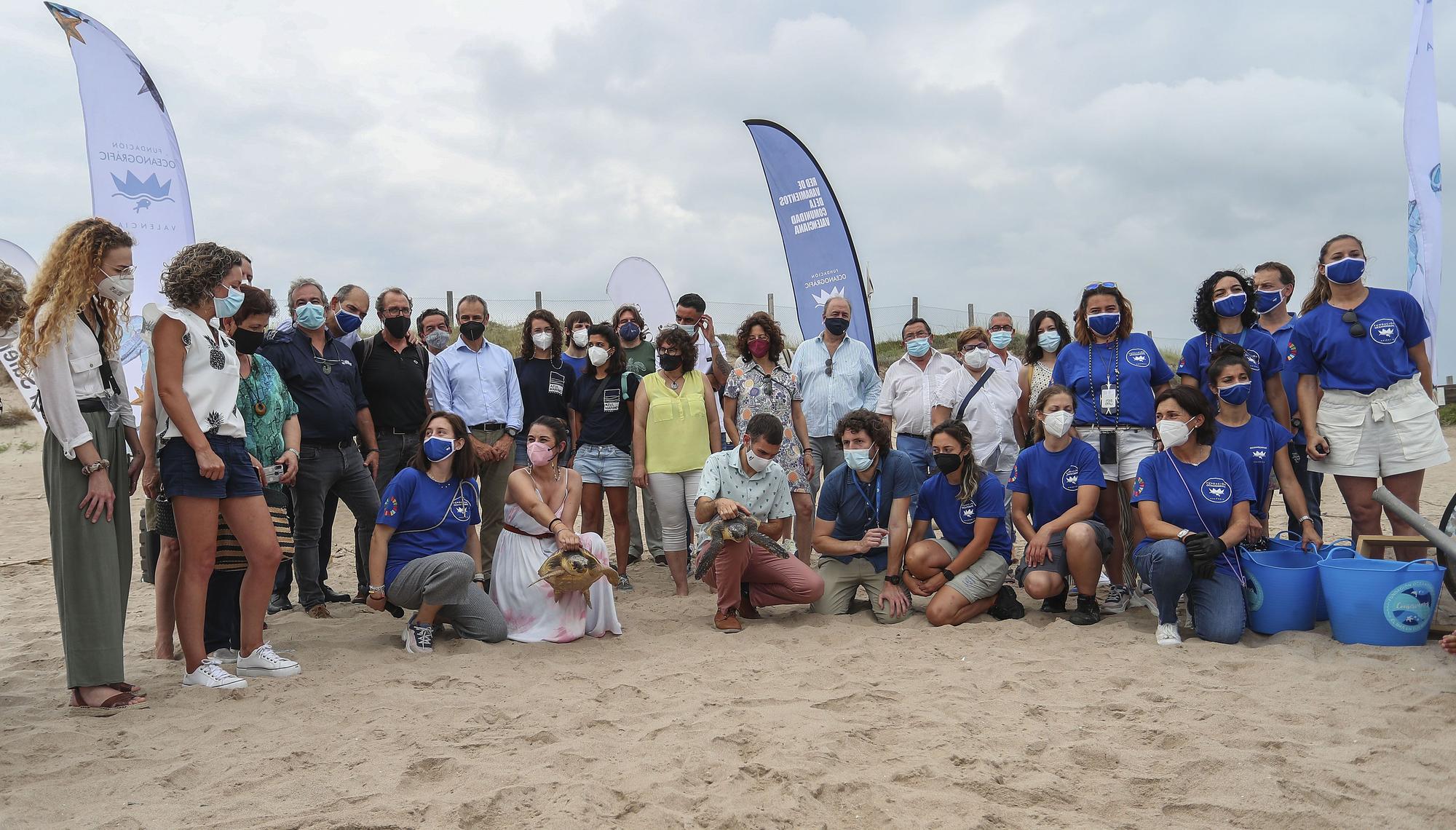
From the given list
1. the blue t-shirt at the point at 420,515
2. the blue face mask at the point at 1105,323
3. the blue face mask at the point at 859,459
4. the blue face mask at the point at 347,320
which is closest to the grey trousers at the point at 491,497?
the blue face mask at the point at 347,320

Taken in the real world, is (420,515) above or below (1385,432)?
below

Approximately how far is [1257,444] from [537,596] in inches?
131

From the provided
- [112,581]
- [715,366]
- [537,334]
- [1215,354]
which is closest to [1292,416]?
[1215,354]

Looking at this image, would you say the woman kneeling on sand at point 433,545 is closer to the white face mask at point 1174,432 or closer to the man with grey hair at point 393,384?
the man with grey hair at point 393,384

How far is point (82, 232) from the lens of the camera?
3.33m

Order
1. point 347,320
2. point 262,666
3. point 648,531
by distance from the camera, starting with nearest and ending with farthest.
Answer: point 262,666
point 347,320
point 648,531

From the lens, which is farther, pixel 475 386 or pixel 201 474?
pixel 475 386

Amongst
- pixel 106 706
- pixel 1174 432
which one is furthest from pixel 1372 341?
pixel 106 706

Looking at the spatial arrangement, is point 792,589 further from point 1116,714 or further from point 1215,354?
point 1215,354

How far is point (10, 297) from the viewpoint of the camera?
3.26 m

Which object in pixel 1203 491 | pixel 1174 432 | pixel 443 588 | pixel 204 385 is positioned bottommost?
pixel 443 588

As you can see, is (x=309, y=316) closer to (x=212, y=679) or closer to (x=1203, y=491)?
(x=212, y=679)

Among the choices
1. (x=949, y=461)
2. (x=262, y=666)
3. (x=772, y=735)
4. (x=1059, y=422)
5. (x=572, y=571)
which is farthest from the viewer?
(x=949, y=461)

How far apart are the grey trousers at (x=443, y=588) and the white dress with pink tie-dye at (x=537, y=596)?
144 mm
